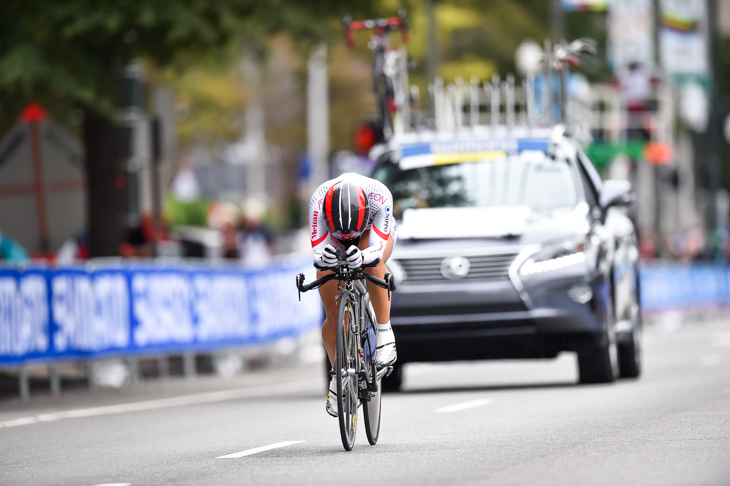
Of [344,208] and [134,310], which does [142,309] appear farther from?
[344,208]

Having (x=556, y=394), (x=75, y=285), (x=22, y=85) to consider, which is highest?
(x=22, y=85)

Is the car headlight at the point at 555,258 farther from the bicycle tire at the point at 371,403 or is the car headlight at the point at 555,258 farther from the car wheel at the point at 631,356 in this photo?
the bicycle tire at the point at 371,403

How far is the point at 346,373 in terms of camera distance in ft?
33.5

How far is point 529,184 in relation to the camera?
52.4ft

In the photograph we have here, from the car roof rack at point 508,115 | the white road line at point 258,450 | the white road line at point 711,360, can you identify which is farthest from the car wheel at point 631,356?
the white road line at point 258,450

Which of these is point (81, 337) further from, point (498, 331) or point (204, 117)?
point (204, 117)

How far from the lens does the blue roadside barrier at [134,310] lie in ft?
59.6

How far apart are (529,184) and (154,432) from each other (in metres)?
4.64

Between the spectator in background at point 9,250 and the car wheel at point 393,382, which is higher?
the spectator in background at point 9,250

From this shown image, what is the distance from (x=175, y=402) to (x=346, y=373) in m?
7.15

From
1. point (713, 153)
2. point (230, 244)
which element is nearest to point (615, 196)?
point (230, 244)

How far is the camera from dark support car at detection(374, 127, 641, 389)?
49.3 ft

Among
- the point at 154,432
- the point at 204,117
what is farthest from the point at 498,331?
the point at 204,117

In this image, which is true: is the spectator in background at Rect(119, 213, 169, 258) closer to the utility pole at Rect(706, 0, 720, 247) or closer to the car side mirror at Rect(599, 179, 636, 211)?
the car side mirror at Rect(599, 179, 636, 211)
